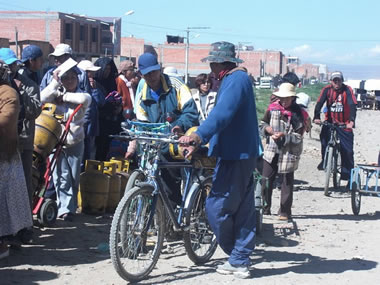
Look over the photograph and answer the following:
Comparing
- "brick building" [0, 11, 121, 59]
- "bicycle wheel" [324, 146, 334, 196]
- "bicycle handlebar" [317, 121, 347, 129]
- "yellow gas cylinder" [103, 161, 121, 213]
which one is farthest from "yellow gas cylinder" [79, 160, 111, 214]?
"brick building" [0, 11, 121, 59]

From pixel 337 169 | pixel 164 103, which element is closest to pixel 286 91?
pixel 164 103

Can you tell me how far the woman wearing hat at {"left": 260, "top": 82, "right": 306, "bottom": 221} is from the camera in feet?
31.1

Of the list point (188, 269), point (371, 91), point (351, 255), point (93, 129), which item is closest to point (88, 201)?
point (93, 129)

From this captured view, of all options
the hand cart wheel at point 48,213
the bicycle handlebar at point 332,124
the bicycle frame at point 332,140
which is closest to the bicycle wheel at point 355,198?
the bicycle frame at point 332,140

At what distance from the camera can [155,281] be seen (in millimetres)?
6312

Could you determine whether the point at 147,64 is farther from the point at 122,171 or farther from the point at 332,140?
the point at 332,140

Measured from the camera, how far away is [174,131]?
263 inches

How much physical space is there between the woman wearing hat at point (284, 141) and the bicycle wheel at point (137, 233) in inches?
127

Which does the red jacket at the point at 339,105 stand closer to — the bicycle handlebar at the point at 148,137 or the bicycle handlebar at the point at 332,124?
the bicycle handlebar at the point at 332,124

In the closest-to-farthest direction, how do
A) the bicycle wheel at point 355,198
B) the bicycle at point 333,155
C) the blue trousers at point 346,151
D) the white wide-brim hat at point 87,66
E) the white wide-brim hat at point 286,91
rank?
the white wide-brim hat at point 286,91 → the white wide-brim hat at point 87,66 → the bicycle wheel at point 355,198 → the bicycle at point 333,155 → the blue trousers at point 346,151

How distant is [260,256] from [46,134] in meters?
2.62

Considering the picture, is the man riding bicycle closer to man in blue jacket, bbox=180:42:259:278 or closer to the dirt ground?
the dirt ground

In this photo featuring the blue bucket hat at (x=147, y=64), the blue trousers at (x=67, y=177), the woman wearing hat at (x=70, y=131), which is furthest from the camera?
the blue trousers at (x=67, y=177)

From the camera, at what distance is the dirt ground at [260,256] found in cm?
647
